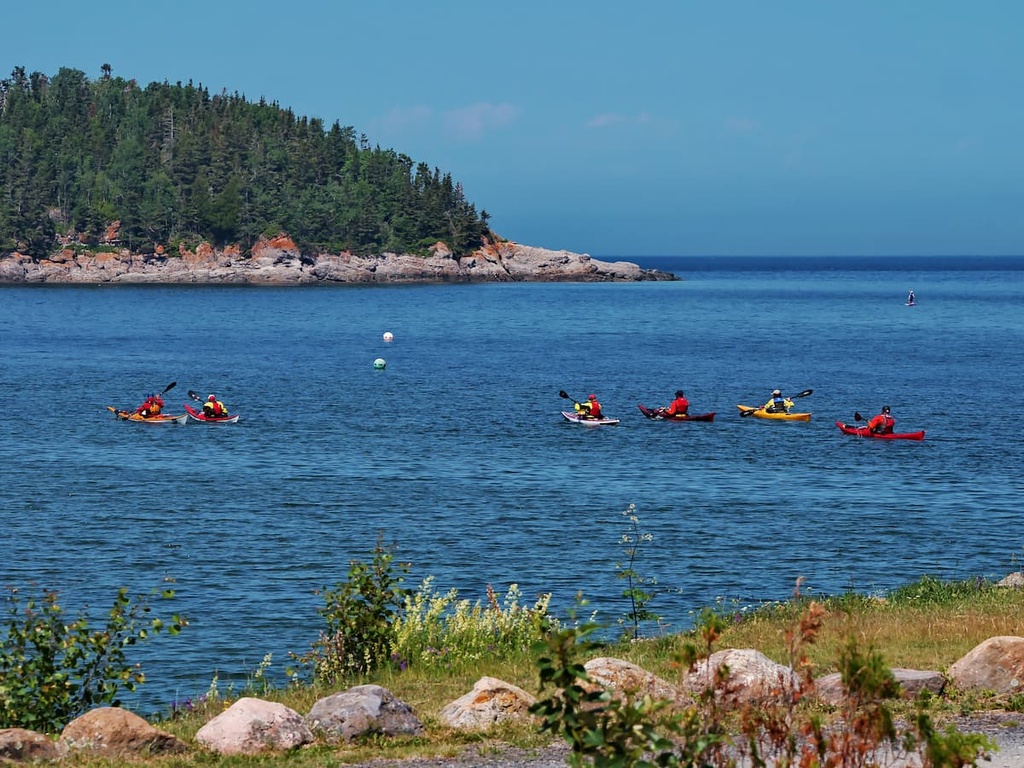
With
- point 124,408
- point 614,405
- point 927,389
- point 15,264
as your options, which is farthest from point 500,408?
point 15,264

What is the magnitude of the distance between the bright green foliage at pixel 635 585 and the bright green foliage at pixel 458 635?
208 cm

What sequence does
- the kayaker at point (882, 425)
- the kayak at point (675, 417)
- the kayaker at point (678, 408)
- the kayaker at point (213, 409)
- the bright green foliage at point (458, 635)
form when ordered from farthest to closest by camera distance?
the kayak at point (675, 417)
the kayaker at point (678, 408)
the kayaker at point (213, 409)
the kayaker at point (882, 425)
the bright green foliage at point (458, 635)

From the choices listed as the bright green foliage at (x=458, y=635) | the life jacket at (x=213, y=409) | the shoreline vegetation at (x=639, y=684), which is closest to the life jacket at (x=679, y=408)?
the life jacket at (x=213, y=409)

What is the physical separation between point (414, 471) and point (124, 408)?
78.3 feet

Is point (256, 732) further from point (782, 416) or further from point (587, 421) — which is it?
point (782, 416)

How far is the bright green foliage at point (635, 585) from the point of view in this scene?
22609mm

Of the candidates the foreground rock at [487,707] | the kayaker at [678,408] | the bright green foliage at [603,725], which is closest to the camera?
the bright green foliage at [603,725]

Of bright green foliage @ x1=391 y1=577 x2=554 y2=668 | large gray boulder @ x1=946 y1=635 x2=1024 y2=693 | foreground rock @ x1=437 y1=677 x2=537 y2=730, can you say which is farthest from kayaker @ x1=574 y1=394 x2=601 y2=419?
foreground rock @ x1=437 y1=677 x2=537 y2=730

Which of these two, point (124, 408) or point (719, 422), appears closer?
point (719, 422)

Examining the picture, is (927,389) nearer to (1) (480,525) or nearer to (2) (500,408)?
(2) (500,408)

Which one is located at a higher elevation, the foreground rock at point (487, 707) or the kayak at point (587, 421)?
the foreground rock at point (487, 707)

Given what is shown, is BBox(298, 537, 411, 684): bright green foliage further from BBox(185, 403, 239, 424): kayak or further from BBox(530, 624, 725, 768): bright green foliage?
BBox(185, 403, 239, 424): kayak

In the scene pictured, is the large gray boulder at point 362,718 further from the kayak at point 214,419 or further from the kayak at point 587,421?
the kayak at point 214,419

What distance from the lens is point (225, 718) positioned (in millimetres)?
13648
